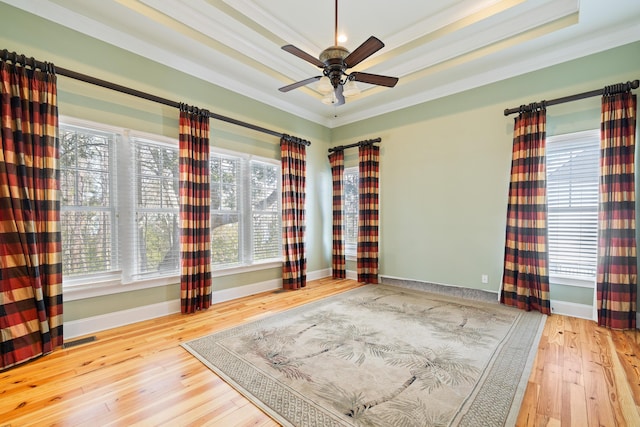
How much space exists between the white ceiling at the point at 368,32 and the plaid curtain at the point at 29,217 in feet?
2.82

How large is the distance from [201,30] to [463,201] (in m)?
4.09

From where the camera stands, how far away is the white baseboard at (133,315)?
9.36ft

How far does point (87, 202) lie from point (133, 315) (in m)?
1.34

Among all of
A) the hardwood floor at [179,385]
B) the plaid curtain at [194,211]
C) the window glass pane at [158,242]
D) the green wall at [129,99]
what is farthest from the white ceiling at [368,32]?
the hardwood floor at [179,385]

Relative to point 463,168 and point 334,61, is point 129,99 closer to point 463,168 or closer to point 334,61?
point 334,61

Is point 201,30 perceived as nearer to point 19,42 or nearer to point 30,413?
point 19,42

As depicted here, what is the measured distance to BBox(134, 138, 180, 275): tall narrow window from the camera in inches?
130

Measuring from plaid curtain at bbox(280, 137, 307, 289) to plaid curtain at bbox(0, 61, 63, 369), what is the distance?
9.20 feet

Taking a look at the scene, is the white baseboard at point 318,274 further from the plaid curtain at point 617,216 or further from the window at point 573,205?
the plaid curtain at point 617,216

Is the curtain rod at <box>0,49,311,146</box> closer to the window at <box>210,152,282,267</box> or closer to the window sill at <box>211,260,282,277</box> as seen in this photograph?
the window at <box>210,152,282,267</box>

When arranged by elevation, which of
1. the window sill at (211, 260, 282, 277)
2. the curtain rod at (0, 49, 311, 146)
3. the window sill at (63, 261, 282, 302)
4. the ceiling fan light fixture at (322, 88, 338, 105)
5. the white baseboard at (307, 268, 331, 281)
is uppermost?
the curtain rod at (0, 49, 311, 146)

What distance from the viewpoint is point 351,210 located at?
5562mm

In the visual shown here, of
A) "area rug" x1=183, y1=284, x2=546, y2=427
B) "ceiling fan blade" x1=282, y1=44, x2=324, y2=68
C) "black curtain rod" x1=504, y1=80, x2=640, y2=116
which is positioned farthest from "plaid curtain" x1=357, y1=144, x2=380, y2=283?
"ceiling fan blade" x1=282, y1=44, x2=324, y2=68

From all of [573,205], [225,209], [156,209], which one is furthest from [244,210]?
[573,205]
